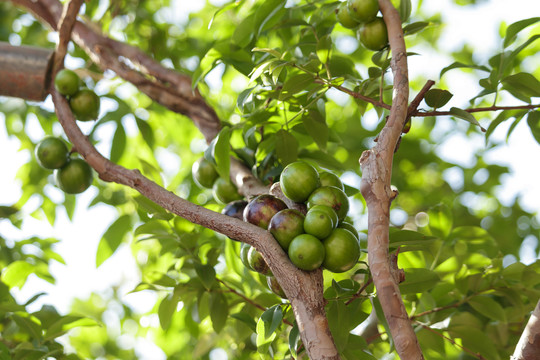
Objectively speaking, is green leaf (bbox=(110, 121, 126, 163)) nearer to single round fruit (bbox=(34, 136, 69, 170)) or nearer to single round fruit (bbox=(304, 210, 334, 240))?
single round fruit (bbox=(34, 136, 69, 170))

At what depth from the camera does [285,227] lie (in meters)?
1.39

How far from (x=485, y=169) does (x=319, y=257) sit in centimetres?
293

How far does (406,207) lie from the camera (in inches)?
155

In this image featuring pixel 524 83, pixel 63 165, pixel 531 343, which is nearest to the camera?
pixel 531 343

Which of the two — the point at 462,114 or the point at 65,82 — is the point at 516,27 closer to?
the point at 462,114

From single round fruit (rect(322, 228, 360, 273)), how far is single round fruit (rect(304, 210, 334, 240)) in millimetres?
27

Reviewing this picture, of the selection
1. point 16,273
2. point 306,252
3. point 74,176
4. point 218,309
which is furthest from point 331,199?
point 16,273

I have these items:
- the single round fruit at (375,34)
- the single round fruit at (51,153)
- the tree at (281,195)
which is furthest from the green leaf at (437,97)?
the single round fruit at (51,153)

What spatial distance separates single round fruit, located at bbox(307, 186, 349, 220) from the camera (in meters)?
1.49

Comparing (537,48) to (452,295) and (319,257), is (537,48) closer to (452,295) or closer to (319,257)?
(452,295)

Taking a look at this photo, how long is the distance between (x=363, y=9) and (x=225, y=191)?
85cm

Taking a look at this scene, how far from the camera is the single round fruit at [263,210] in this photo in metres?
1.49

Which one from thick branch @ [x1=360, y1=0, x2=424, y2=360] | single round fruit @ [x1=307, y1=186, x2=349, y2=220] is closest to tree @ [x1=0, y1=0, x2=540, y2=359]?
thick branch @ [x1=360, y1=0, x2=424, y2=360]

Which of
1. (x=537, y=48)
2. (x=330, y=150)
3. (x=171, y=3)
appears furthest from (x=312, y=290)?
(x=171, y=3)
